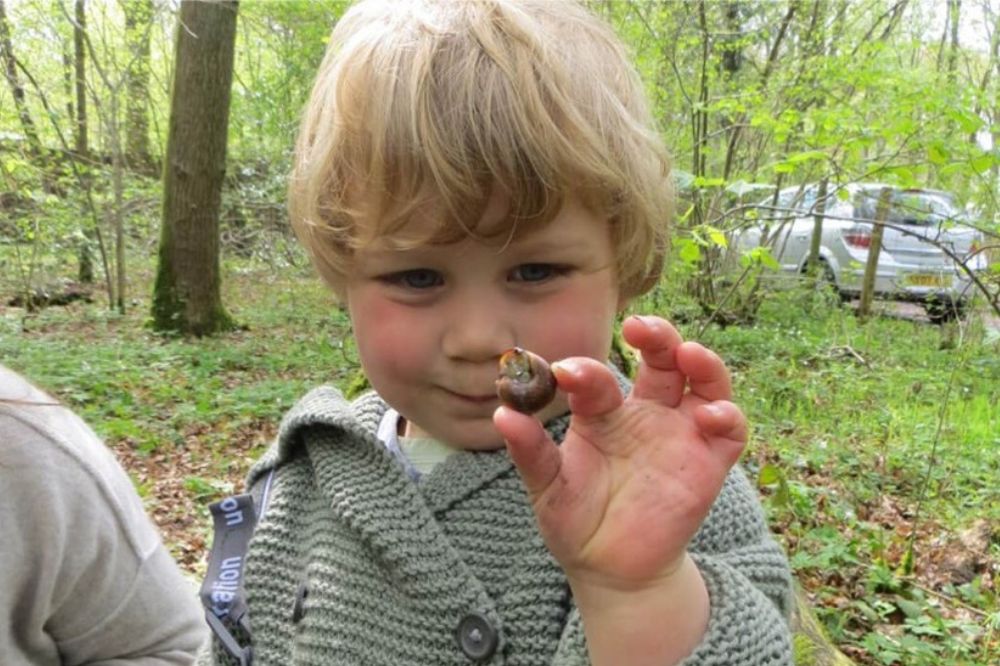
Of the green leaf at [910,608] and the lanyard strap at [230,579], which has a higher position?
the lanyard strap at [230,579]

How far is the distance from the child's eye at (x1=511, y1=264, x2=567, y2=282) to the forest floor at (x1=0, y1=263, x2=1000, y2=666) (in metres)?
2.39

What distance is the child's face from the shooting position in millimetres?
1112

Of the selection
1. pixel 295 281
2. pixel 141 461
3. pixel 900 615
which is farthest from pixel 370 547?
pixel 295 281

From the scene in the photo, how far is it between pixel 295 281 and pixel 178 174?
12.5ft

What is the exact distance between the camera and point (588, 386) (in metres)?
0.90

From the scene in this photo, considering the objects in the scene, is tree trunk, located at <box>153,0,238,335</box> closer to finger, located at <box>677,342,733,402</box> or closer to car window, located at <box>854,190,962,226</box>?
car window, located at <box>854,190,962,226</box>

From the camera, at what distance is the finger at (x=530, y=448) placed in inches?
34.8

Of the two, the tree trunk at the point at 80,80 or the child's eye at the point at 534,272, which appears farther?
the tree trunk at the point at 80,80

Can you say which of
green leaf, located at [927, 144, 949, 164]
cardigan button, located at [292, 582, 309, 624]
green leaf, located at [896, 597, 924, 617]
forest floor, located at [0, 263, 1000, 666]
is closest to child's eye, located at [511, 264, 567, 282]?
cardigan button, located at [292, 582, 309, 624]

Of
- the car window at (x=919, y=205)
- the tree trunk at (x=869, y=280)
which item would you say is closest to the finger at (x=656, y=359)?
the car window at (x=919, y=205)

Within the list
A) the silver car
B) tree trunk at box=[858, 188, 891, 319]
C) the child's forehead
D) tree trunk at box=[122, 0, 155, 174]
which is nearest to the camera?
the child's forehead

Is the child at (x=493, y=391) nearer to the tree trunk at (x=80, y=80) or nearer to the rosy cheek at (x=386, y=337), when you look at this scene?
the rosy cheek at (x=386, y=337)

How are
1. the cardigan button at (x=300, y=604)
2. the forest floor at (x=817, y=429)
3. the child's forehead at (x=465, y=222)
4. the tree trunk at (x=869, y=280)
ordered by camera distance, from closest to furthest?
the child's forehead at (x=465, y=222) → the cardigan button at (x=300, y=604) → the forest floor at (x=817, y=429) → the tree trunk at (x=869, y=280)

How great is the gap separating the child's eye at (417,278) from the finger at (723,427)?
41 cm
